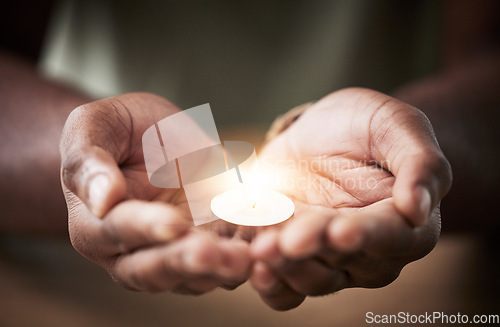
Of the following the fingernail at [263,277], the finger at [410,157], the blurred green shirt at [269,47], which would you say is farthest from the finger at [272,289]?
the blurred green shirt at [269,47]

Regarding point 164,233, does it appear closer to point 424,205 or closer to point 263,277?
point 263,277

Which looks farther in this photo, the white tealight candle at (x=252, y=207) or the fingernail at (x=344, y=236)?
the white tealight candle at (x=252, y=207)

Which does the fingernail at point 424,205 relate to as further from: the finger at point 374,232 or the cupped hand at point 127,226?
the cupped hand at point 127,226

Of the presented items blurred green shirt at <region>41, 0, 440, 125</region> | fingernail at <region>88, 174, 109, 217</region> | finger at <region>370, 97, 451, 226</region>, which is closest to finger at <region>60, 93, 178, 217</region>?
fingernail at <region>88, 174, 109, 217</region>

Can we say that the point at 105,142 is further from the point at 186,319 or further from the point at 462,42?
the point at 462,42

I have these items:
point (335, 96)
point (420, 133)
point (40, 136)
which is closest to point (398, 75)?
point (335, 96)

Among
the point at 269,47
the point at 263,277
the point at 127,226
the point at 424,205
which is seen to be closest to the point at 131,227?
the point at 127,226

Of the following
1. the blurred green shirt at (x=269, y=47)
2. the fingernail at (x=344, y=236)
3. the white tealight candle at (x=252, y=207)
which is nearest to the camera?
the fingernail at (x=344, y=236)
